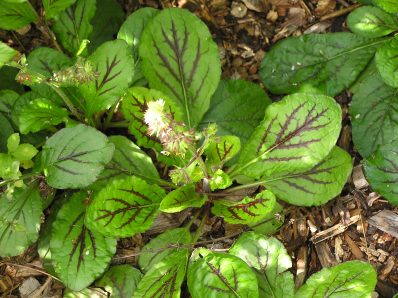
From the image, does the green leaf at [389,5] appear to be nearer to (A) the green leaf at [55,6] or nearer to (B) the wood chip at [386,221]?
(B) the wood chip at [386,221]

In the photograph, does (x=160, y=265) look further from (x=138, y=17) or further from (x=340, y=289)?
(x=138, y=17)

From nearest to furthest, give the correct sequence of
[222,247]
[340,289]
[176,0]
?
[340,289]
[222,247]
[176,0]

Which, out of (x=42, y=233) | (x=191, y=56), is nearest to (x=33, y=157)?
(x=42, y=233)

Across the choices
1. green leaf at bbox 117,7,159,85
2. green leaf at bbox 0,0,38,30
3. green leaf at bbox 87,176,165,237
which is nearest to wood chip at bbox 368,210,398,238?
green leaf at bbox 87,176,165,237

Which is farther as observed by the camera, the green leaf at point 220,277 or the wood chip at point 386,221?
the wood chip at point 386,221

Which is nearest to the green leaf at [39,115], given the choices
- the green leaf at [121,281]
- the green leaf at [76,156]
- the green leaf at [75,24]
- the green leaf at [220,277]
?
the green leaf at [76,156]

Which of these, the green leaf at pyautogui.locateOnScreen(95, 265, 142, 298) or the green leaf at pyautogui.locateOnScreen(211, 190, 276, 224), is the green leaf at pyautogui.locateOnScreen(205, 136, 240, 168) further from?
the green leaf at pyautogui.locateOnScreen(95, 265, 142, 298)
